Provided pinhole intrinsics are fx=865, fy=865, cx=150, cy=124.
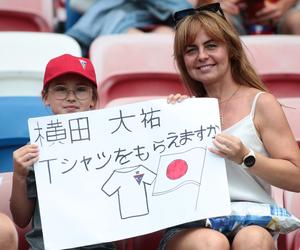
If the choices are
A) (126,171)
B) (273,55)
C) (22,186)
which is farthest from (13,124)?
(273,55)

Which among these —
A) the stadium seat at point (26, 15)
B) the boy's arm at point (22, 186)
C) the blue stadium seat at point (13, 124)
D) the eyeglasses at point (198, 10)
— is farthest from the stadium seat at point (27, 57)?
the boy's arm at point (22, 186)

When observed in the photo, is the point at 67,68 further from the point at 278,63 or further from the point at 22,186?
the point at 278,63

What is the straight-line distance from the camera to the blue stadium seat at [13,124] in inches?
115

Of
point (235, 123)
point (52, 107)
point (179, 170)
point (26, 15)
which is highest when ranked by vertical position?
point (26, 15)

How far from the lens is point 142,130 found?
8.07ft

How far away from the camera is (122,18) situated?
3961 mm

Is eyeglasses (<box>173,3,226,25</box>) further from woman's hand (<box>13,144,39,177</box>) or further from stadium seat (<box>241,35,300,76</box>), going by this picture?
stadium seat (<box>241,35,300,76</box>)

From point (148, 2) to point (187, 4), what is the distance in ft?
0.61

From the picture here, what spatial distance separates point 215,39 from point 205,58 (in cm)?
7

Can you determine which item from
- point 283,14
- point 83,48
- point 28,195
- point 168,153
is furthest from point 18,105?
point 283,14

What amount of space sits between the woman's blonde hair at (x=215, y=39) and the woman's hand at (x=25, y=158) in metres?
0.57

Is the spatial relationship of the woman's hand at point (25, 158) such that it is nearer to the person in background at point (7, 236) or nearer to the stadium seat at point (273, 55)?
the person in background at point (7, 236)

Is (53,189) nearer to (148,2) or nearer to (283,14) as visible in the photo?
(148,2)

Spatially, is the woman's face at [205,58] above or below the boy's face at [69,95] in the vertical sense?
above
